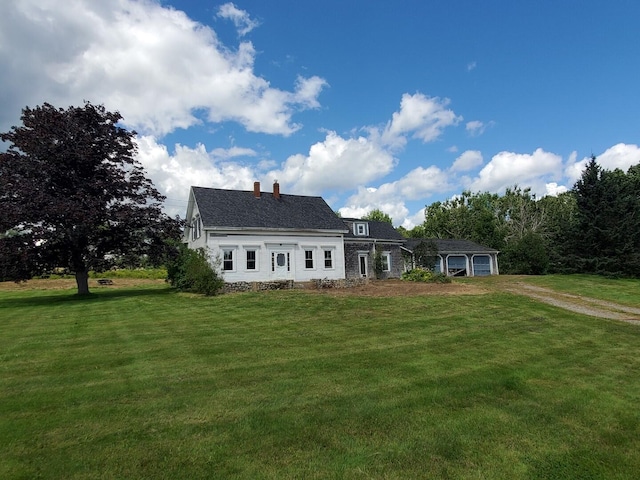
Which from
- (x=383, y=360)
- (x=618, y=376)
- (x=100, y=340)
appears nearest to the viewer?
(x=618, y=376)

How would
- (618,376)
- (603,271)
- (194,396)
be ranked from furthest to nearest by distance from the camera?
(603,271), (618,376), (194,396)

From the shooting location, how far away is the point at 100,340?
29.1 feet

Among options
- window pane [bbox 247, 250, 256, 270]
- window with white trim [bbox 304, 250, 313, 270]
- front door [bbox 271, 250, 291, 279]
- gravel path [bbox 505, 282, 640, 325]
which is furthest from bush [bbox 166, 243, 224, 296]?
gravel path [bbox 505, 282, 640, 325]

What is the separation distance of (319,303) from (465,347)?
25.1ft

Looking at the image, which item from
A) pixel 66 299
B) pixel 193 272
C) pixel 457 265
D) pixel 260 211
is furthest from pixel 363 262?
pixel 66 299

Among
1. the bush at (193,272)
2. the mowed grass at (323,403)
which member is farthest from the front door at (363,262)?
the mowed grass at (323,403)

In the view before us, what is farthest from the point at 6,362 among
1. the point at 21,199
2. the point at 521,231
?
the point at 521,231

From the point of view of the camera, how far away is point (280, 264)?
81.8ft

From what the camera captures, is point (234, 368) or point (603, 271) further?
point (603, 271)

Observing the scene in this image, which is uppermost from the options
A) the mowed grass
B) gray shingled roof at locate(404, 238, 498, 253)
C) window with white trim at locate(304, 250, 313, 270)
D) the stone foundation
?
gray shingled roof at locate(404, 238, 498, 253)

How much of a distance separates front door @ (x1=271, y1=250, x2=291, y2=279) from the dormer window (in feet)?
23.3

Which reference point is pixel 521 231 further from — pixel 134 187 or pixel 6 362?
pixel 6 362

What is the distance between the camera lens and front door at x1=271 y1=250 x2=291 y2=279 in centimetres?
2466

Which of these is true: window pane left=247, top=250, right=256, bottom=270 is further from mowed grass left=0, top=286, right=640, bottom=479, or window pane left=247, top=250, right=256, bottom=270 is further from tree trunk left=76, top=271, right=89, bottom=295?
mowed grass left=0, top=286, right=640, bottom=479
